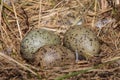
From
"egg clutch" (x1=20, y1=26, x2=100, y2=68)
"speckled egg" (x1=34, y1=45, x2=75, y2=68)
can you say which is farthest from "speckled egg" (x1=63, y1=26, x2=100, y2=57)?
"speckled egg" (x1=34, y1=45, x2=75, y2=68)

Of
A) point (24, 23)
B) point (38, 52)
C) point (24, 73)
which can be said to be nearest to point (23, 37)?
point (24, 23)

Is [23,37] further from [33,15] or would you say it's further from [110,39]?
[110,39]

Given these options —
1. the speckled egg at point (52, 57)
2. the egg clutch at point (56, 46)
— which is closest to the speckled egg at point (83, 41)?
the egg clutch at point (56, 46)

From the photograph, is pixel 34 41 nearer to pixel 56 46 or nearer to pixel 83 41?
pixel 56 46

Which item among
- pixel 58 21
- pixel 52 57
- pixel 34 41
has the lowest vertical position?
pixel 52 57

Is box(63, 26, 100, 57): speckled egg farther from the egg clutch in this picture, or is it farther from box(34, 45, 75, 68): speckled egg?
box(34, 45, 75, 68): speckled egg

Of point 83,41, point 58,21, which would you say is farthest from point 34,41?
point 58,21
